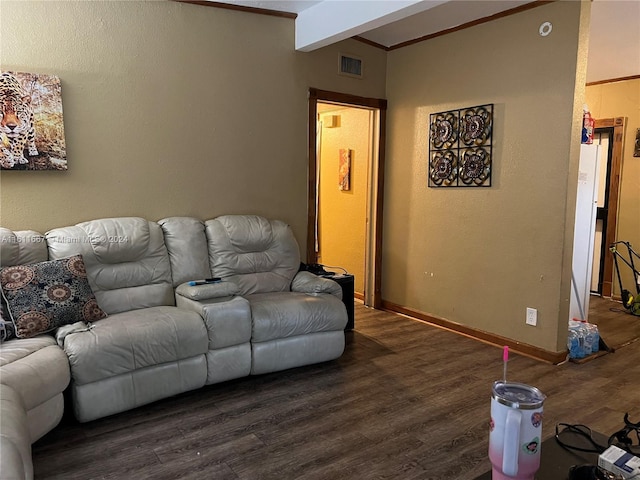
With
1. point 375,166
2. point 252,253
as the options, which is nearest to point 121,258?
point 252,253

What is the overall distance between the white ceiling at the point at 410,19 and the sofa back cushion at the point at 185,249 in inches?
71.0

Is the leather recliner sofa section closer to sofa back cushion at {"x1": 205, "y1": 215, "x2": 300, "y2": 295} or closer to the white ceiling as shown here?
sofa back cushion at {"x1": 205, "y1": 215, "x2": 300, "y2": 295}

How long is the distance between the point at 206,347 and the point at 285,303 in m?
0.64

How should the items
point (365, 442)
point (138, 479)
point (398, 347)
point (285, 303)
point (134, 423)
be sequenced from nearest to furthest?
point (138, 479)
point (365, 442)
point (134, 423)
point (285, 303)
point (398, 347)

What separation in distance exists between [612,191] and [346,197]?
3126 mm

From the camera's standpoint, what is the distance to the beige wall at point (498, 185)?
3492mm

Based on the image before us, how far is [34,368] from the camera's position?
7.48ft

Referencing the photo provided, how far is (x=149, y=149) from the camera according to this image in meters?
3.60

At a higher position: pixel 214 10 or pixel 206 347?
pixel 214 10

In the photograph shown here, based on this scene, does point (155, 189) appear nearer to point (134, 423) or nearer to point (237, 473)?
point (134, 423)

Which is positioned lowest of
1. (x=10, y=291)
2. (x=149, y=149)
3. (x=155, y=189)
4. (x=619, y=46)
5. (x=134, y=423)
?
(x=134, y=423)

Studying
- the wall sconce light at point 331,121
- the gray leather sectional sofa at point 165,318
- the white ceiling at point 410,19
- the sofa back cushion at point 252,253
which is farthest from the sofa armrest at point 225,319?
the wall sconce light at point 331,121

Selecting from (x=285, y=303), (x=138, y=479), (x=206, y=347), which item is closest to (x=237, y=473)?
(x=138, y=479)

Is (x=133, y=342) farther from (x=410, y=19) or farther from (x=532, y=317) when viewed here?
(x=410, y=19)
